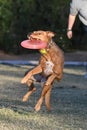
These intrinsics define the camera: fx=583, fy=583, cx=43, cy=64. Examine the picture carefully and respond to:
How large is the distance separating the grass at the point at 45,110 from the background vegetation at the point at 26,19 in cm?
986

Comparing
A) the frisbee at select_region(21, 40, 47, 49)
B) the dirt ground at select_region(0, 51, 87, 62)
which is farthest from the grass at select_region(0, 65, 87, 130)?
the dirt ground at select_region(0, 51, 87, 62)

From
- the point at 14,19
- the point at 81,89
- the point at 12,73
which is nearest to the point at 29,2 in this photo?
the point at 14,19

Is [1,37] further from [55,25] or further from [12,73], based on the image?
[12,73]

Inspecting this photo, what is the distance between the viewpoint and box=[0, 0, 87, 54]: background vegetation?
24.4 m

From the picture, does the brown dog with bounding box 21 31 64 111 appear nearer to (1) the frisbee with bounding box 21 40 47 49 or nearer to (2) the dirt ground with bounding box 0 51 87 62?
(1) the frisbee with bounding box 21 40 47 49

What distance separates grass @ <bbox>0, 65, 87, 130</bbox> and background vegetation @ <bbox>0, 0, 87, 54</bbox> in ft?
32.4

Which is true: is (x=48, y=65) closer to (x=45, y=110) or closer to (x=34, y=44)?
(x=34, y=44)

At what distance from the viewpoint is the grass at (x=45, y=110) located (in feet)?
25.8

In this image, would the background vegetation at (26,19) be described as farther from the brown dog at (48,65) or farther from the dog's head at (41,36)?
the dog's head at (41,36)

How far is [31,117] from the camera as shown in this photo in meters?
8.37

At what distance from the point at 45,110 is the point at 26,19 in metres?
15.9

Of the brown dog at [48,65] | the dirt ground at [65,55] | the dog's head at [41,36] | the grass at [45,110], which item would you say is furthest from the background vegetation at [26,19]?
the dog's head at [41,36]

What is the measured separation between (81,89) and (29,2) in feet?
38.5

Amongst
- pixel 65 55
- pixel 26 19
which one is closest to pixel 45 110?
pixel 65 55
